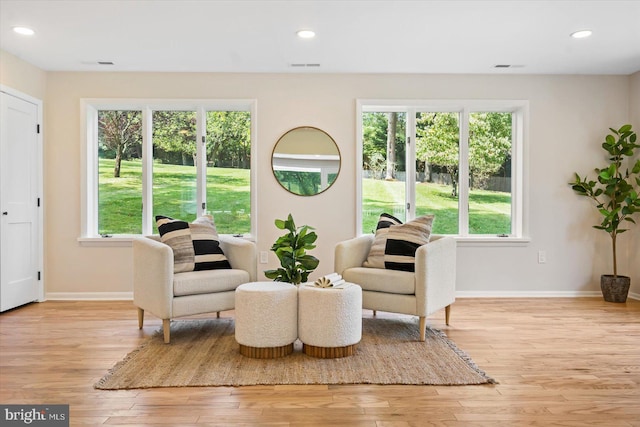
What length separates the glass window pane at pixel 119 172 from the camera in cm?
495

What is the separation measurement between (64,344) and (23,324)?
2.79 feet

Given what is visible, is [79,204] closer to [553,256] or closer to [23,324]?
[23,324]

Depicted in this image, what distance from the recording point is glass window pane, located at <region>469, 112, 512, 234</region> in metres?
5.07

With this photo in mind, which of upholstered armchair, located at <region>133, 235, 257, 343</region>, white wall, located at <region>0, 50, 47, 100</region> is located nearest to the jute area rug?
upholstered armchair, located at <region>133, 235, 257, 343</region>

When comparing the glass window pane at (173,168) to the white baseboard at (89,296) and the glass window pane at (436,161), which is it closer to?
the white baseboard at (89,296)

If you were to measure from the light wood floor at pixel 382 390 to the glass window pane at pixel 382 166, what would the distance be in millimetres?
1674

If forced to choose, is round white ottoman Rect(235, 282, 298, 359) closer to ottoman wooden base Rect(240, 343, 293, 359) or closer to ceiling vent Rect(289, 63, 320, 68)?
ottoman wooden base Rect(240, 343, 293, 359)

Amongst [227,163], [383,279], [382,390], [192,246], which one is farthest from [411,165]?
[382,390]

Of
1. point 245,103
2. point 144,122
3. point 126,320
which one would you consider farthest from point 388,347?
point 144,122

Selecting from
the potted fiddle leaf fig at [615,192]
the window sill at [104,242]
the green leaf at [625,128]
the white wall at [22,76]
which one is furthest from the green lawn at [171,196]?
the green leaf at [625,128]

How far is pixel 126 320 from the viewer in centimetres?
390

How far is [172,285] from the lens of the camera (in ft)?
10.7

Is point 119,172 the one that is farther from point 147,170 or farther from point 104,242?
point 104,242

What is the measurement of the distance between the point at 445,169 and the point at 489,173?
0.50m
